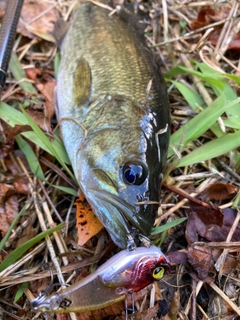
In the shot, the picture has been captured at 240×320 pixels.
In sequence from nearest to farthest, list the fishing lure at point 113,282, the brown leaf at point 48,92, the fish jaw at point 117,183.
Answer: the fishing lure at point 113,282 < the fish jaw at point 117,183 < the brown leaf at point 48,92

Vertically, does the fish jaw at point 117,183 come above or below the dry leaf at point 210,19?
below

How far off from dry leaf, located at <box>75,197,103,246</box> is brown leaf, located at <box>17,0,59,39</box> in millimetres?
1994

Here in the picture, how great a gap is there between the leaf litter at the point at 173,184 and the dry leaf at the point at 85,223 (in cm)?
2

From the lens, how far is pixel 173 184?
9.80 ft

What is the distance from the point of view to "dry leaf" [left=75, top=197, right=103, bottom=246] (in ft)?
8.56

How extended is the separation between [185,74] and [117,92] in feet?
3.63

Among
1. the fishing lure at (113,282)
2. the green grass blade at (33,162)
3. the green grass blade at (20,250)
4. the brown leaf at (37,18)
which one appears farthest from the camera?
the brown leaf at (37,18)

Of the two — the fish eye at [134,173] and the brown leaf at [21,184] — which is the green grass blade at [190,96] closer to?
the fish eye at [134,173]

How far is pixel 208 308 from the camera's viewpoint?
8.66 ft

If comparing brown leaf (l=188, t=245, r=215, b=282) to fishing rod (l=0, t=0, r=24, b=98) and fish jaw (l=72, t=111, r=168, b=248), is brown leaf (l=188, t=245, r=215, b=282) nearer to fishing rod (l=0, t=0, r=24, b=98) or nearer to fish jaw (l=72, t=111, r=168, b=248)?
fish jaw (l=72, t=111, r=168, b=248)

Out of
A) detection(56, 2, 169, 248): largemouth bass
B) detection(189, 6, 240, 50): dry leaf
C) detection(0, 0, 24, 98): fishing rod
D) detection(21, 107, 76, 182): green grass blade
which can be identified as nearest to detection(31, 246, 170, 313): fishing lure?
detection(56, 2, 169, 248): largemouth bass

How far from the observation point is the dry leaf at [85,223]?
261 centimetres

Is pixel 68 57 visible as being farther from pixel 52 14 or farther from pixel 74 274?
pixel 74 274

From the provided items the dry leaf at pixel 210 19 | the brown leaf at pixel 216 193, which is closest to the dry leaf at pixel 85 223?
the brown leaf at pixel 216 193
